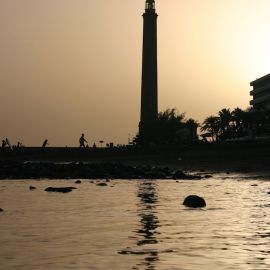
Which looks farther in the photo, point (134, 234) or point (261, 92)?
point (261, 92)

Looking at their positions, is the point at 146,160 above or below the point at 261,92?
below

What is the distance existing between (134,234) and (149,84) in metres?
137

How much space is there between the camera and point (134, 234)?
621 inches

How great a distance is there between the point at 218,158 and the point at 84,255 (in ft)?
192

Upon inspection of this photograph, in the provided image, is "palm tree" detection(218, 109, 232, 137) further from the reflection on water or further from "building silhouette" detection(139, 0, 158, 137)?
the reflection on water

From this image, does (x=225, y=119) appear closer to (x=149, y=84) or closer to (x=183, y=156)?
(x=149, y=84)

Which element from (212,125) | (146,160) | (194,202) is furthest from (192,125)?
(194,202)

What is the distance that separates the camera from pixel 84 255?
12789 mm

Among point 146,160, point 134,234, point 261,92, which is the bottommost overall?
point 134,234

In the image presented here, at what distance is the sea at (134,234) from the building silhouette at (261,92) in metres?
152

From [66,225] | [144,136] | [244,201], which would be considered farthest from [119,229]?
[144,136]

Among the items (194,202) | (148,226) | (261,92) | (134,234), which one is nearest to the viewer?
(134,234)

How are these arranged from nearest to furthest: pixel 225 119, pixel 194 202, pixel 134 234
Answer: pixel 134 234, pixel 194 202, pixel 225 119

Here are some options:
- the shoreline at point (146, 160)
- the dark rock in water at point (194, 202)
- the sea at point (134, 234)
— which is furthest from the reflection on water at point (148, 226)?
the shoreline at point (146, 160)
